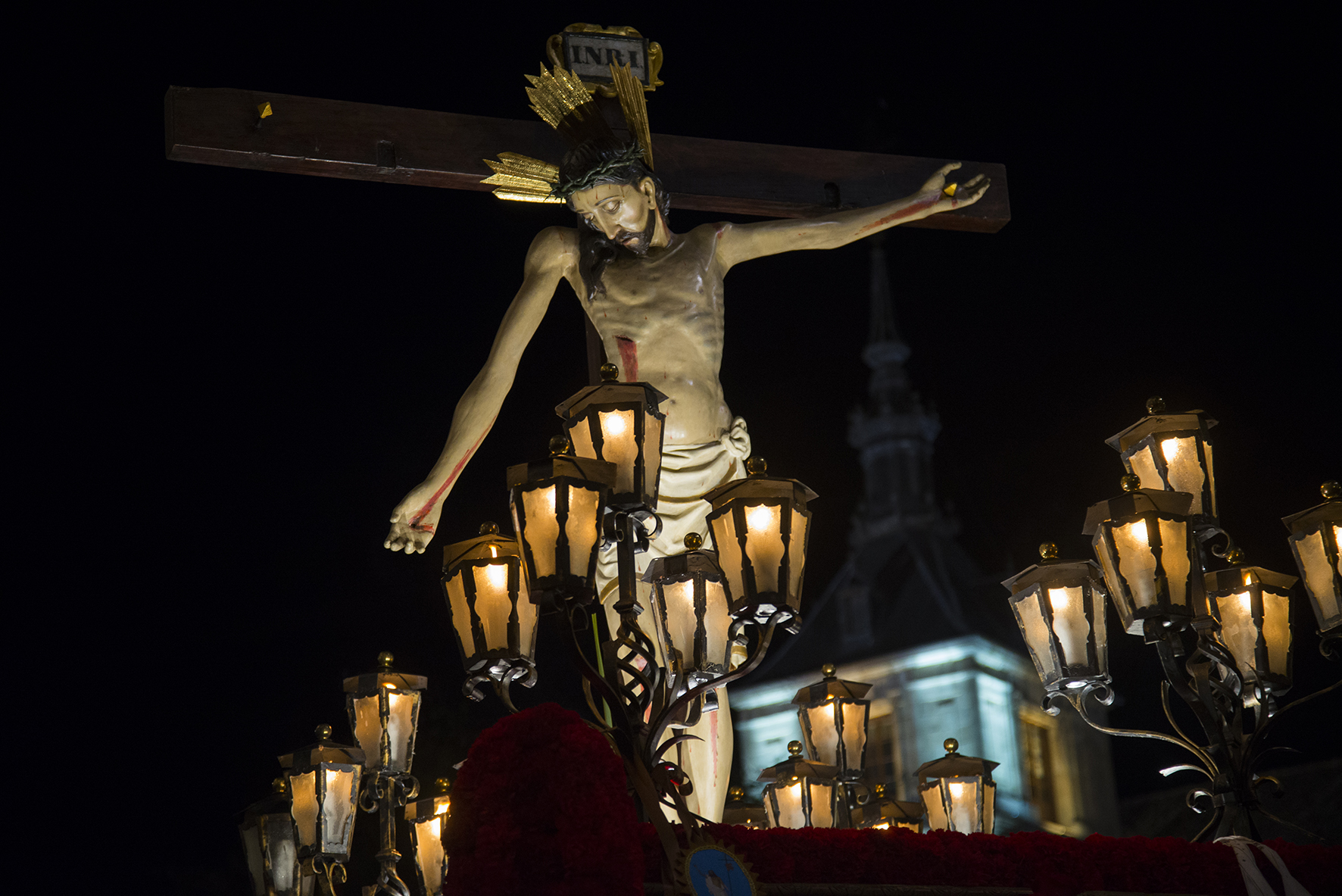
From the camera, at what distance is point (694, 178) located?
9.24m

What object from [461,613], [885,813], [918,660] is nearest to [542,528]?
[461,613]

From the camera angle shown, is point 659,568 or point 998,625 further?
point 998,625

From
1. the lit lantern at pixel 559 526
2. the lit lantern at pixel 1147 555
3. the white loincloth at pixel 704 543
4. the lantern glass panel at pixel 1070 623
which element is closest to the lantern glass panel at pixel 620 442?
the lit lantern at pixel 559 526

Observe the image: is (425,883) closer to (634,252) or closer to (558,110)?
(634,252)

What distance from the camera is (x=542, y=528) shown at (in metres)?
6.04

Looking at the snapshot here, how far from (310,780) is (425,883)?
73 cm

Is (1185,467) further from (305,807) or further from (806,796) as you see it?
(305,807)

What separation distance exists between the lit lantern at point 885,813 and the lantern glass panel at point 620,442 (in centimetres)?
368

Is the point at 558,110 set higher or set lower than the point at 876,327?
lower

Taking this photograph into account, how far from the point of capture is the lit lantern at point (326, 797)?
8.23 m

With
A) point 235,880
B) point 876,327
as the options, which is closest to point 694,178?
point 235,880

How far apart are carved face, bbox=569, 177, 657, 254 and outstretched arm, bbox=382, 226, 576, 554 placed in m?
0.27

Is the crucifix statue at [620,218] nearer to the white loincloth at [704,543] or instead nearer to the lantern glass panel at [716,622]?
the white loincloth at [704,543]

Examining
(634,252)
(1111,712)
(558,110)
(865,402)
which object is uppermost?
(865,402)
